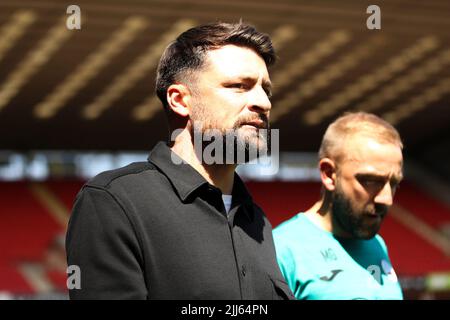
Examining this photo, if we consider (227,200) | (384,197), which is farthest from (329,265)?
(227,200)

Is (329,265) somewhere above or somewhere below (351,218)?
below

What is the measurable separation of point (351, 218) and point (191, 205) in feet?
4.38

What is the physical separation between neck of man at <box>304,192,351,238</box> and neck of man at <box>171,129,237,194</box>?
1.21m

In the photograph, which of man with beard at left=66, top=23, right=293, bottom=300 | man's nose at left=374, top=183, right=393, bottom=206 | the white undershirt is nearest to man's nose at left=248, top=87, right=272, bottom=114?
man with beard at left=66, top=23, right=293, bottom=300

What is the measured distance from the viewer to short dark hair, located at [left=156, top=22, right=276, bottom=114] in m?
2.02

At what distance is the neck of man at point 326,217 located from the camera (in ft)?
10.4

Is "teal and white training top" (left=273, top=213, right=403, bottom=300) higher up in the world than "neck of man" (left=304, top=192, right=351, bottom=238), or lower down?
lower down

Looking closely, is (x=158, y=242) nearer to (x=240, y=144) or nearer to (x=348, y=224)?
(x=240, y=144)

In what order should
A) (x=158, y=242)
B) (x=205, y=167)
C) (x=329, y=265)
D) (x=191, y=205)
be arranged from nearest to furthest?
(x=158, y=242)
(x=191, y=205)
(x=205, y=167)
(x=329, y=265)

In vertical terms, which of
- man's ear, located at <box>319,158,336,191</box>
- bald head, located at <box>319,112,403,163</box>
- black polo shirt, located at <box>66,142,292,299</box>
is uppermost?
bald head, located at <box>319,112,403,163</box>

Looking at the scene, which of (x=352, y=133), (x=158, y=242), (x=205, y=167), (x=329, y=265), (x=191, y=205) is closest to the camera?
(x=158, y=242)

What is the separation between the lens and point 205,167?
2.01 m

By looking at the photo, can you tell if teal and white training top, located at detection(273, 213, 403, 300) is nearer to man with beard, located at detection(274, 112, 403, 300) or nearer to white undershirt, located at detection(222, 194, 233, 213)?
man with beard, located at detection(274, 112, 403, 300)

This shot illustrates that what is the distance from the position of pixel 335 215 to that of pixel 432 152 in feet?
61.1
